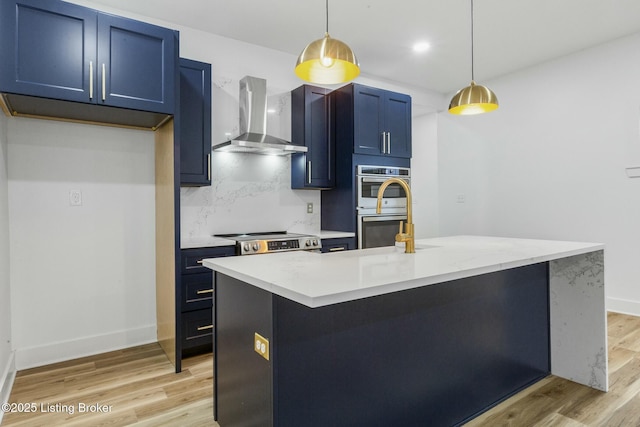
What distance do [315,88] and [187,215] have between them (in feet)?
5.92

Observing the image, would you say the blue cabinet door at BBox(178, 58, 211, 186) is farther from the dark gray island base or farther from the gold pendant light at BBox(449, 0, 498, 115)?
the gold pendant light at BBox(449, 0, 498, 115)

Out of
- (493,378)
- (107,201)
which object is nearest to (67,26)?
(107,201)

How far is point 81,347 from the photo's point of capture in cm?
286

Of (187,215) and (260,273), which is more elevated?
(187,215)

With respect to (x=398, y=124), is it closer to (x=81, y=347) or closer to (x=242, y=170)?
(x=242, y=170)

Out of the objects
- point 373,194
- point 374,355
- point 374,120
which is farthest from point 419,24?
point 374,355

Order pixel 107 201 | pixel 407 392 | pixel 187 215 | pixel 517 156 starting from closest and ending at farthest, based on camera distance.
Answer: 1. pixel 407 392
2. pixel 107 201
3. pixel 187 215
4. pixel 517 156

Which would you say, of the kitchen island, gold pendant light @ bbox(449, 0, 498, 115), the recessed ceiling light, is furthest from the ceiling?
the kitchen island

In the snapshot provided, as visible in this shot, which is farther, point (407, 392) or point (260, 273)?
point (407, 392)

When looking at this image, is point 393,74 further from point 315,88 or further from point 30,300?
point 30,300

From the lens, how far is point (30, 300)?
106 inches

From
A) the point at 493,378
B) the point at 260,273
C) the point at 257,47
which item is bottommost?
the point at 493,378

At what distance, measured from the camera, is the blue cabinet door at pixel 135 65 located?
237 cm

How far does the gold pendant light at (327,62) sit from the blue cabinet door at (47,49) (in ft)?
4.52
